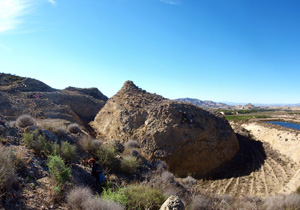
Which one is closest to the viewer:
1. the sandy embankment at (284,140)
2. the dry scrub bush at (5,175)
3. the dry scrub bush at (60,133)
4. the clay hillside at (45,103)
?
the dry scrub bush at (5,175)

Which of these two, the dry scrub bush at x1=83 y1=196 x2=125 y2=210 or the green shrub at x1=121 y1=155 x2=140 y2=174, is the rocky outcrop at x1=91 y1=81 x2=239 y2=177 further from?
the dry scrub bush at x1=83 y1=196 x2=125 y2=210

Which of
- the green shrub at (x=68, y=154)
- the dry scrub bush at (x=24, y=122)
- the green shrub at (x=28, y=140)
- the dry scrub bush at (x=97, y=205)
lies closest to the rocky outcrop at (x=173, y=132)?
the green shrub at (x=68, y=154)

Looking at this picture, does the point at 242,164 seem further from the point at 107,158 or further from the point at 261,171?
the point at 107,158

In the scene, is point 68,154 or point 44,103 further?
point 44,103

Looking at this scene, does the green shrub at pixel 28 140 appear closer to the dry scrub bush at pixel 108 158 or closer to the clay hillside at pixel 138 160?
the clay hillside at pixel 138 160

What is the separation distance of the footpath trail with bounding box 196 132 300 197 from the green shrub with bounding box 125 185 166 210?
3559mm

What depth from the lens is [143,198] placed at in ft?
13.1

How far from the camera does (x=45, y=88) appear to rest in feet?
94.0

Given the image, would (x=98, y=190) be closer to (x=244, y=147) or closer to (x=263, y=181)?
(x=263, y=181)

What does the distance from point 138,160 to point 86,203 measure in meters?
3.97

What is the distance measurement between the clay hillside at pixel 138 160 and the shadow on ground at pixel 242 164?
7cm

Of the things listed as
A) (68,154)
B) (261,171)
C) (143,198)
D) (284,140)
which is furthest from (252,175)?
(68,154)

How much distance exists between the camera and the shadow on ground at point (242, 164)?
10.9m

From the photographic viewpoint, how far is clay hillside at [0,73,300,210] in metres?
3.63
